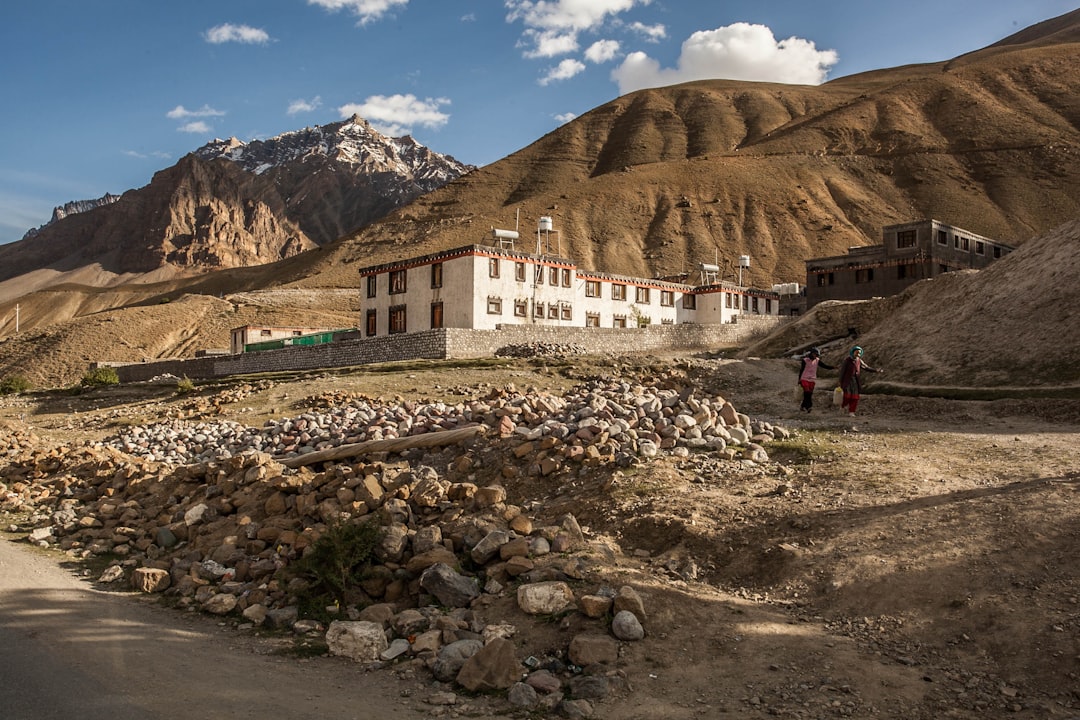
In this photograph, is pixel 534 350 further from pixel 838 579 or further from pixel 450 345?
pixel 838 579

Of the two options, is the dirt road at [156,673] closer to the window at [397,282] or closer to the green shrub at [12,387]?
the window at [397,282]

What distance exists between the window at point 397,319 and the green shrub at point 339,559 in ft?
134

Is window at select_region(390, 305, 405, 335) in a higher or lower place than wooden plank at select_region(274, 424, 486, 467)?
higher

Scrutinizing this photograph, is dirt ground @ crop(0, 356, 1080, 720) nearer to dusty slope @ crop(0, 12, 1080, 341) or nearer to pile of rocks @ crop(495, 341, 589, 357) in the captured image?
pile of rocks @ crop(495, 341, 589, 357)

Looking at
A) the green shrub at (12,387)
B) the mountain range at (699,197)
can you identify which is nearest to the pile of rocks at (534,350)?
the green shrub at (12,387)

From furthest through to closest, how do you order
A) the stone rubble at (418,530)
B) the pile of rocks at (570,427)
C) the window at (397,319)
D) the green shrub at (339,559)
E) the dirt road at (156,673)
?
the window at (397,319) < the pile of rocks at (570,427) < the green shrub at (339,559) < the stone rubble at (418,530) < the dirt road at (156,673)

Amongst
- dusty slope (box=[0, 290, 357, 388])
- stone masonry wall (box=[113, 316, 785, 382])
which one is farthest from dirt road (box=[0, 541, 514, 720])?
dusty slope (box=[0, 290, 357, 388])

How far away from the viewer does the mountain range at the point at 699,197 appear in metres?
97.4

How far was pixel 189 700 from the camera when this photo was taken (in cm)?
613

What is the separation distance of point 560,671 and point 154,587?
5.98 meters

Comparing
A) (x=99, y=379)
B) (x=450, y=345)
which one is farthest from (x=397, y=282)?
(x=99, y=379)

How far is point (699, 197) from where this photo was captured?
360 ft

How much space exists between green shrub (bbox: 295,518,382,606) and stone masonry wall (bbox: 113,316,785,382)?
28.4 metres

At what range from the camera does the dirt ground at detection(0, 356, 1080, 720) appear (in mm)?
6012
